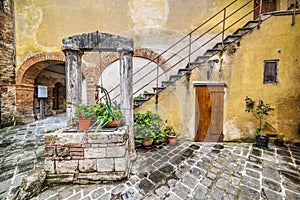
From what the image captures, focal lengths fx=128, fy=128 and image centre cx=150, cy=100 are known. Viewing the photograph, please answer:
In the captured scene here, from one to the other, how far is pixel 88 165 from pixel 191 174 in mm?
1895

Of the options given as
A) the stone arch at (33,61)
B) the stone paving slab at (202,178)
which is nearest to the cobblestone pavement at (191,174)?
the stone paving slab at (202,178)

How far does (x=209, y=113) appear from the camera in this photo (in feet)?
13.3

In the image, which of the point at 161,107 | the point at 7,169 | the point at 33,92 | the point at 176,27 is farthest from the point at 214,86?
the point at 33,92

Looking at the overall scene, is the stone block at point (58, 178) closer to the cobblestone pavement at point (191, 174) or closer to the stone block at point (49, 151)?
the cobblestone pavement at point (191, 174)

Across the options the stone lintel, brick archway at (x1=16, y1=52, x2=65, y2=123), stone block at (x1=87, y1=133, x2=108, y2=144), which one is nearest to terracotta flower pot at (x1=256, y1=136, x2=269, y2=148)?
stone block at (x1=87, y1=133, x2=108, y2=144)

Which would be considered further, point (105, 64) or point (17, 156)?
point (105, 64)

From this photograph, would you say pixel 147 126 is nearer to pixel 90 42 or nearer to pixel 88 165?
pixel 88 165

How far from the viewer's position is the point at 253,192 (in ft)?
6.59

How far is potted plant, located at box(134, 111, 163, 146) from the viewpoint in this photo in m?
3.54

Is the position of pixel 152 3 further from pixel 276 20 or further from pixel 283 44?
pixel 283 44

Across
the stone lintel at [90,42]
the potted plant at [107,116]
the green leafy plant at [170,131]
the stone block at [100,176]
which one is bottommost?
the stone block at [100,176]

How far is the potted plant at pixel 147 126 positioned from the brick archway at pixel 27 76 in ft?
15.6

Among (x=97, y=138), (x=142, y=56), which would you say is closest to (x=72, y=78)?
(x=97, y=138)

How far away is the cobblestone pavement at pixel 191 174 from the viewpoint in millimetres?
1979
